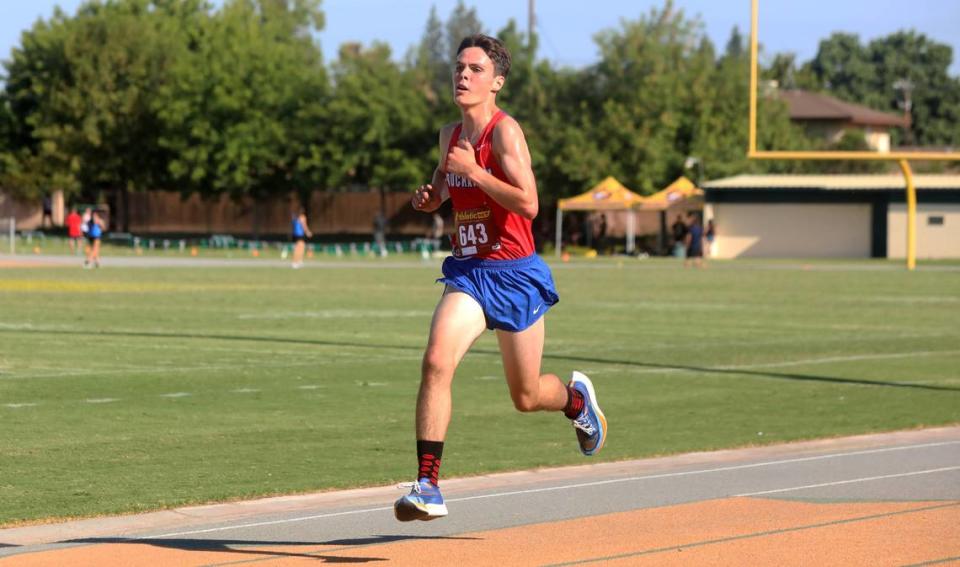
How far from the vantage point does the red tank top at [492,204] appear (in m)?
7.25

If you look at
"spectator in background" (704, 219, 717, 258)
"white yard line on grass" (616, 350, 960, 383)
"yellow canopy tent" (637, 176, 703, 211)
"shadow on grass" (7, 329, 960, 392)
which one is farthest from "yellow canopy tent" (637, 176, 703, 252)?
"shadow on grass" (7, 329, 960, 392)

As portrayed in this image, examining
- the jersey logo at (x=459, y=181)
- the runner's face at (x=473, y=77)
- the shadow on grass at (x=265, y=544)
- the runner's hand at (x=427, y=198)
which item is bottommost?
the shadow on grass at (x=265, y=544)

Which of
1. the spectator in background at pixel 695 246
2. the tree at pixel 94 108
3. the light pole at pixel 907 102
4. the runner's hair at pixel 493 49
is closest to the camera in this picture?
the runner's hair at pixel 493 49

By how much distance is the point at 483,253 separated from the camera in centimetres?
732

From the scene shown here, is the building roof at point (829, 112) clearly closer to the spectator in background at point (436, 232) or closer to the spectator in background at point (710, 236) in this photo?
the spectator in background at point (436, 232)

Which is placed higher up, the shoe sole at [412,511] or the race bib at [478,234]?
the race bib at [478,234]

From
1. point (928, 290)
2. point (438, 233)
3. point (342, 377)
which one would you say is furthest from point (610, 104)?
point (342, 377)

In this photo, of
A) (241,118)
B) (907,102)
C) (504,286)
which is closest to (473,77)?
(504,286)

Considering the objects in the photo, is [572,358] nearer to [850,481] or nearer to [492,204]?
[850,481]

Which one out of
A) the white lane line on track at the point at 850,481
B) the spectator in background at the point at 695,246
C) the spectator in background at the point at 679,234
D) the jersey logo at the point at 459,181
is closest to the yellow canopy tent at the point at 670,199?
the spectator in background at the point at 679,234

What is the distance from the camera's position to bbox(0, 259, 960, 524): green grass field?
977cm

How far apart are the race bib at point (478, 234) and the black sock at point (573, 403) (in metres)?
1.10

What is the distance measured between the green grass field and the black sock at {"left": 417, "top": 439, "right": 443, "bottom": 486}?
2.01 meters

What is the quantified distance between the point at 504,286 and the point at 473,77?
97cm
